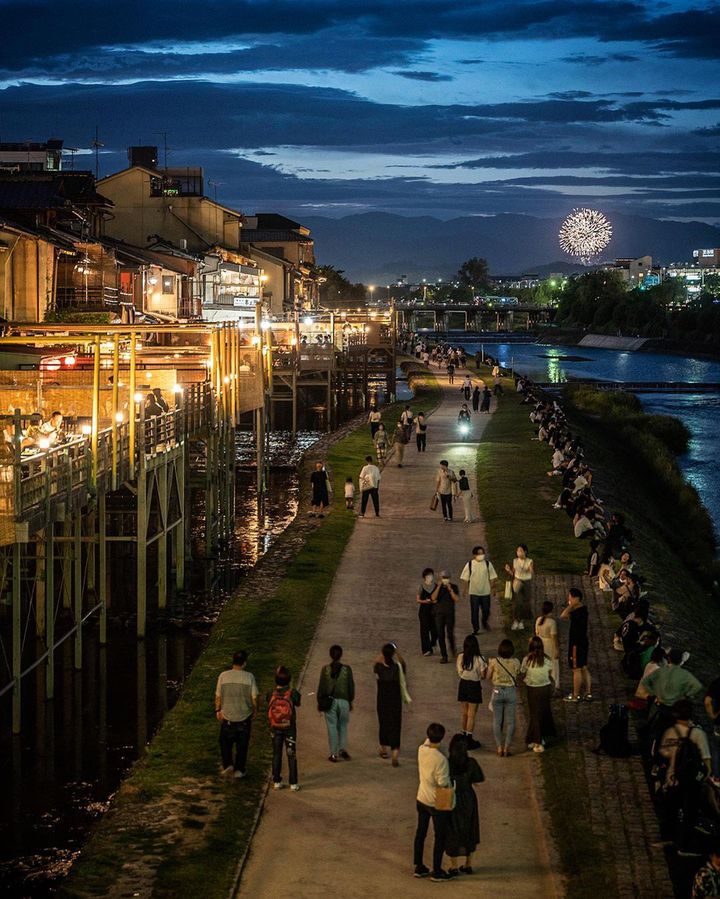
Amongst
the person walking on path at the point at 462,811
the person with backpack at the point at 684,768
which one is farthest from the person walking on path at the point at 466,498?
the person walking on path at the point at 462,811

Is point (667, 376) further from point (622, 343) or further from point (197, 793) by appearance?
point (197, 793)

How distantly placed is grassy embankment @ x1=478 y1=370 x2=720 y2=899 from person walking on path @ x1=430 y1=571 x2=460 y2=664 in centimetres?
288

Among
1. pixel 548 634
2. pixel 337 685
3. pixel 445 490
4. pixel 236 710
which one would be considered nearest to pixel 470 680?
A: pixel 548 634

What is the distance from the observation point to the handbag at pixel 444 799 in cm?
1260

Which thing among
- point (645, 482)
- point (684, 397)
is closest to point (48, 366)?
point (645, 482)

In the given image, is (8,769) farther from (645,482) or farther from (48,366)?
(645,482)

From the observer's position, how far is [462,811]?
41.8ft

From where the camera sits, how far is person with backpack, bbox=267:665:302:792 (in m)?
15.1

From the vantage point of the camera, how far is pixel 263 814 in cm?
1455

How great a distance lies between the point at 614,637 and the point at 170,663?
26.8 feet

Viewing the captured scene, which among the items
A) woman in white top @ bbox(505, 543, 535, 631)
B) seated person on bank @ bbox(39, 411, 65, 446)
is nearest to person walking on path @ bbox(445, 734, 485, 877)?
woman in white top @ bbox(505, 543, 535, 631)

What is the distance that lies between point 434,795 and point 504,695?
3.47 metres

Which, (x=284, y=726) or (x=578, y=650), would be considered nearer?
(x=284, y=726)

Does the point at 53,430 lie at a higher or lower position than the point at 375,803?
higher
